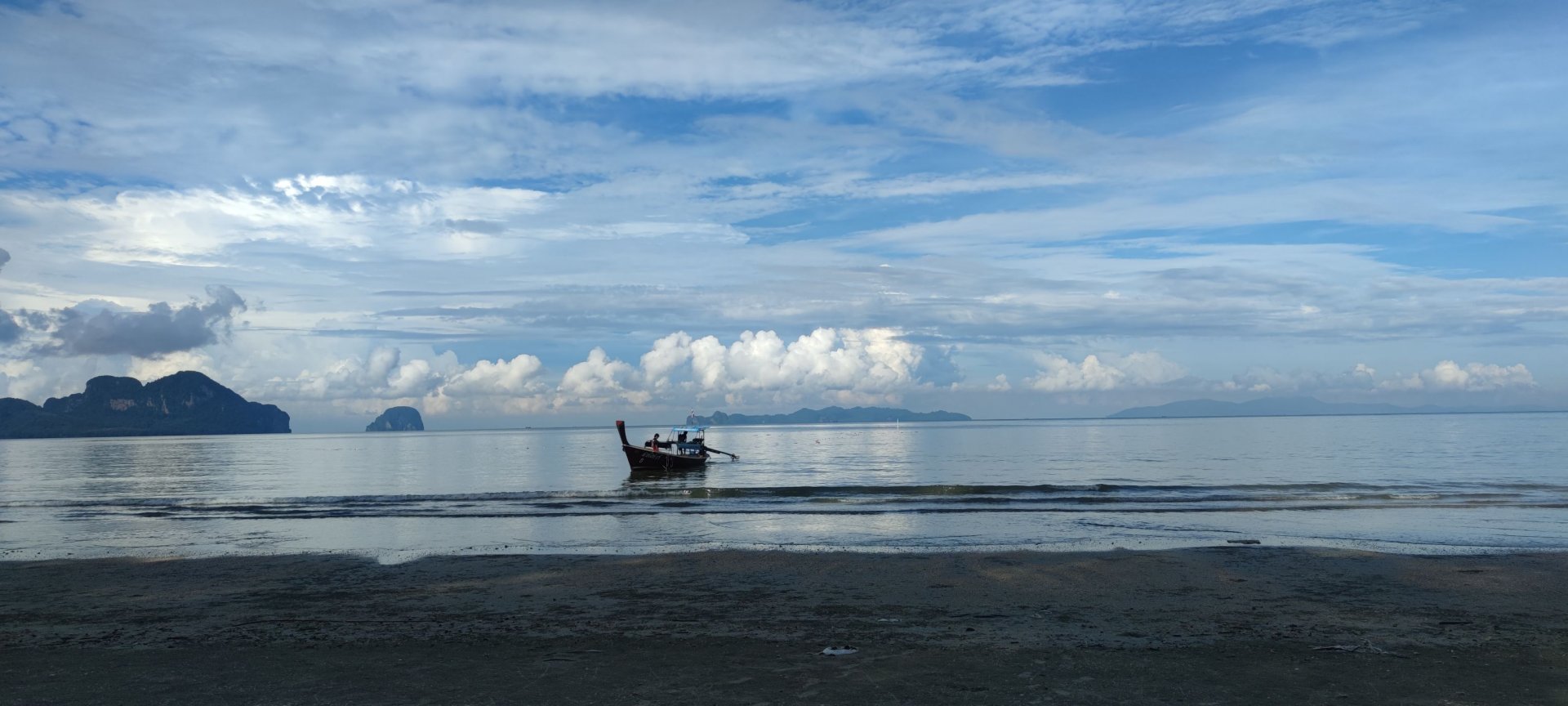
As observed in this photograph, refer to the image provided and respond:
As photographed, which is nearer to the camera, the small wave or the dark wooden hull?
the small wave

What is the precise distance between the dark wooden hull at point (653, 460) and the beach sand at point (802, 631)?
151 ft

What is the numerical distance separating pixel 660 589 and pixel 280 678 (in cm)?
763

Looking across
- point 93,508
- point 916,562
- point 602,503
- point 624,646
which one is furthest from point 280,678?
point 93,508

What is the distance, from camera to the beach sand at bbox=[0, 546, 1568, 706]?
10461mm

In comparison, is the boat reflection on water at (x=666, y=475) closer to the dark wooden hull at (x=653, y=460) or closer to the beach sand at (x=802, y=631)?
the dark wooden hull at (x=653, y=460)

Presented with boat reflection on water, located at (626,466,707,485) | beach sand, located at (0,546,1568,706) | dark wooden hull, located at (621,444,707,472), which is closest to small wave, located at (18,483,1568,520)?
boat reflection on water, located at (626,466,707,485)

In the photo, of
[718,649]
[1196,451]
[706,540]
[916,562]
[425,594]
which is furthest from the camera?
[1196,451]

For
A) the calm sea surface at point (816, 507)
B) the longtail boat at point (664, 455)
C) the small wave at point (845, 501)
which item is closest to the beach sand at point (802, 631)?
the calm sea surface at point (816, 507)

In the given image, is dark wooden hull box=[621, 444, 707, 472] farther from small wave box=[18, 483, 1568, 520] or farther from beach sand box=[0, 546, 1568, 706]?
beach sand box=[0, 546, 1568, 706]

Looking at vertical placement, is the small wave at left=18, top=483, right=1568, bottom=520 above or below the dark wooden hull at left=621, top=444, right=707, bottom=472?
below

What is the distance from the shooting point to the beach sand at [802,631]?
10.5 m

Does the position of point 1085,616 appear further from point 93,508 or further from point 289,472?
point 289,472

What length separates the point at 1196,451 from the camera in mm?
96375

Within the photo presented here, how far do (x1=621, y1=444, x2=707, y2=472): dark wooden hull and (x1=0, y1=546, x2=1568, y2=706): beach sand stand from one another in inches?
1816
